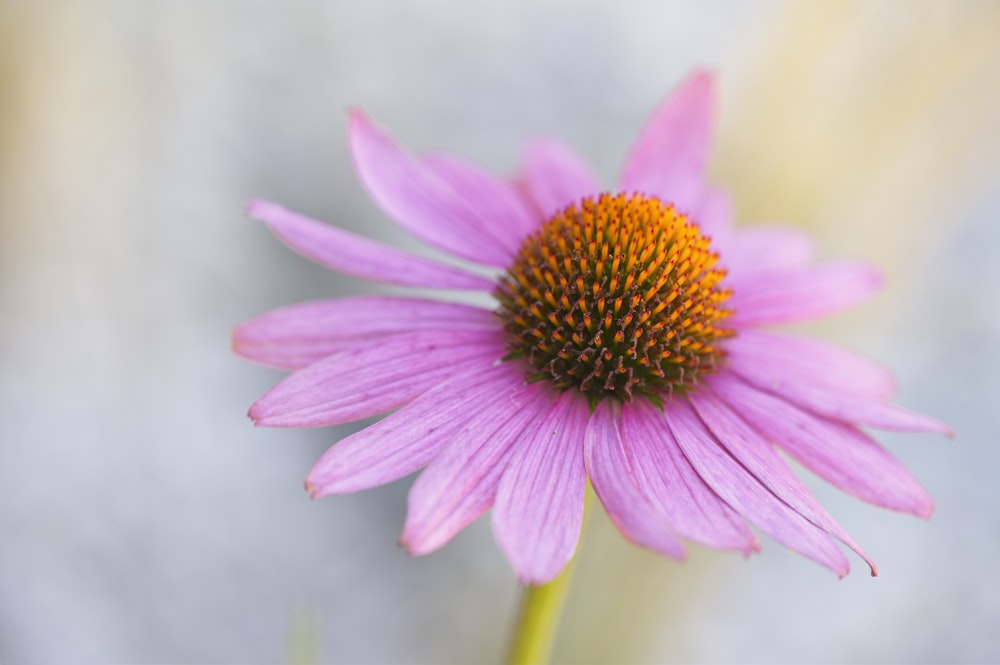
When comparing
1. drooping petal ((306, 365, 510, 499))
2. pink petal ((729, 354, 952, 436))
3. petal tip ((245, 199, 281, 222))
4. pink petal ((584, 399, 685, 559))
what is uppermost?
pink petal ((729, 354, 952, 436))

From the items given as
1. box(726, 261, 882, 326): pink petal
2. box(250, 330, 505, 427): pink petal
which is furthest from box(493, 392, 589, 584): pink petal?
box(726, 261, 882, 326): pink petal

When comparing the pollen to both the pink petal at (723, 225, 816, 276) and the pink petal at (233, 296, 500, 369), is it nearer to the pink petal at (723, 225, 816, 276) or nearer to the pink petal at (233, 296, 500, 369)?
the pink petal at (233, 296, 500, 369)

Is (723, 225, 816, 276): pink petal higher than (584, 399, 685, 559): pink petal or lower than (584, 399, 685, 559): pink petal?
higher

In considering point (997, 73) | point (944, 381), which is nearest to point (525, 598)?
point (944, 381)

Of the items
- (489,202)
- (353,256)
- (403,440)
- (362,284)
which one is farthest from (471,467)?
(362,284)

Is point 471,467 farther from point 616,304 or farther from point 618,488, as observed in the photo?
point 616,304

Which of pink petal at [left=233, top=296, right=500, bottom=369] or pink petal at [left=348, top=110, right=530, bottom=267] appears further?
pink petal at [left=348, top=110, right=530, bottom=267]

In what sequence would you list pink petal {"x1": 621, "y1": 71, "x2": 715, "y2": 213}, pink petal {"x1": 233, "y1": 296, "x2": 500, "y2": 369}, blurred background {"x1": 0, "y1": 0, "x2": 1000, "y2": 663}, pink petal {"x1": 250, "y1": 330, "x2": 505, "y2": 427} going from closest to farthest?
pink petal {"x1": 250, "y1": 330, "x2": 505, "y2": 427}
pink petal {"x1": 233, "y1": 296, "x2": 500, "y2": 369}
pink petal {"x1": 621, "y1": 71, "x2": 715, "y2": 213}
blurred background {"x1": 0, "y1": 0, "x2": 1000, "y2": 663}

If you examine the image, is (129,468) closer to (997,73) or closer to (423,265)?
(423,265)
